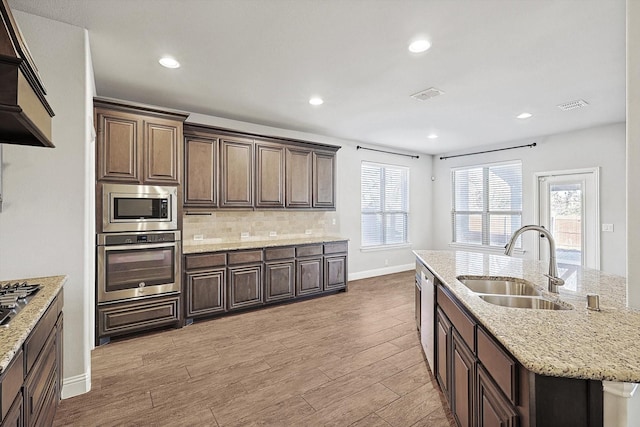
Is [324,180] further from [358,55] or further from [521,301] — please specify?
[521,301]

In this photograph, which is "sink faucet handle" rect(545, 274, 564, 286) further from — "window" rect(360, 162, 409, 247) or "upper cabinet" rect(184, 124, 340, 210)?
"window" rect(360, 162, 409, 247)

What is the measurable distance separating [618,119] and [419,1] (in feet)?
15.0

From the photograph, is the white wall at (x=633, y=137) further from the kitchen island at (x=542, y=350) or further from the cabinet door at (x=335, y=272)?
the cabinet door at (x=335, y=272)

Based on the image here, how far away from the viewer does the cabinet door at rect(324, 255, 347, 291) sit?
5092mm

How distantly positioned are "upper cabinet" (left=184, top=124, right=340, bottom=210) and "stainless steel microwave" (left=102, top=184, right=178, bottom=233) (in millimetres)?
452

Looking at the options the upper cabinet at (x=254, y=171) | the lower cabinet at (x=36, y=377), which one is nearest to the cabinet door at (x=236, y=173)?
Result: the upper cabinet at (x=254, y=171)

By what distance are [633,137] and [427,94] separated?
2543mm

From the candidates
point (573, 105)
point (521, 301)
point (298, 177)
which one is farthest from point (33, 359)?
point (573, 105)

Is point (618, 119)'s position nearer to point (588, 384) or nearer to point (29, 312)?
point (588, 384)

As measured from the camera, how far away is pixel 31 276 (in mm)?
2178

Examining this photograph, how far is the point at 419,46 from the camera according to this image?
2613mm

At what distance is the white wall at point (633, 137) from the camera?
Answer: 4.44ft

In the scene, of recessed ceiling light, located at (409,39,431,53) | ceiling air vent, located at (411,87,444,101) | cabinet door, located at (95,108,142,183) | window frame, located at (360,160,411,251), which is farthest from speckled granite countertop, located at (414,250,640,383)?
window frame, located at (360,160,411,251)

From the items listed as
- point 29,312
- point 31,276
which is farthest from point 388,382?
point 31,276
